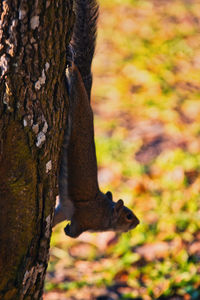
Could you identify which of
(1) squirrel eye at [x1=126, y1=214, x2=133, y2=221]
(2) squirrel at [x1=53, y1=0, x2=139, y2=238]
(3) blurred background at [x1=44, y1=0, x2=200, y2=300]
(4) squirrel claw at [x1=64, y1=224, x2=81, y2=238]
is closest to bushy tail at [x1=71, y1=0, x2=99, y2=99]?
(2) squirrel at [x1=53, y1=0, x2=139, y2=238]

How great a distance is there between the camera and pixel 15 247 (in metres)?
2.11

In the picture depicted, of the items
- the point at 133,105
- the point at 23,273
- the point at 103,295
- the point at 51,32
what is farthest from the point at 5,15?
the point at 133,105

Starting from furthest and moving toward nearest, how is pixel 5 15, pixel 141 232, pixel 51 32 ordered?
pixel 141 232, pixel 51 32, pixel 5 15

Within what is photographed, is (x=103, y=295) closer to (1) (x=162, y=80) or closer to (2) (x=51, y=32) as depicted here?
(2) (x=51, y=32)

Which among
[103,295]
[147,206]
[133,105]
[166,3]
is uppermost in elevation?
[166,3]

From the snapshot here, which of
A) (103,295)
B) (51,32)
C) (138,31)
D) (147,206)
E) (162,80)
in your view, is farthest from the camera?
(138,31)

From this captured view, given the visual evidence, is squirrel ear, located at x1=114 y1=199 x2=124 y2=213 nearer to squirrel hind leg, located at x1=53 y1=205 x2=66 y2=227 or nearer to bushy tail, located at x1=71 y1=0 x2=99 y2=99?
squirrel hind leg, located at x1=53 y1=205 x2=66 y2=227

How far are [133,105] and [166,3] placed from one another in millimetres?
2965

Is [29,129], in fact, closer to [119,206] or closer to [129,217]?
[119,206]

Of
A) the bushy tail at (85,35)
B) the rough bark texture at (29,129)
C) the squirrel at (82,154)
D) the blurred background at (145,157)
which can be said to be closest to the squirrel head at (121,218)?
the squirrel at (82,154)

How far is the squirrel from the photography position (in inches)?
93.6

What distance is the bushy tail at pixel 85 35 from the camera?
7.82 feet

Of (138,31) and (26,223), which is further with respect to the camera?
(138,31)

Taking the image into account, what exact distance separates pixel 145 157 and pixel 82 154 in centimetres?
220
